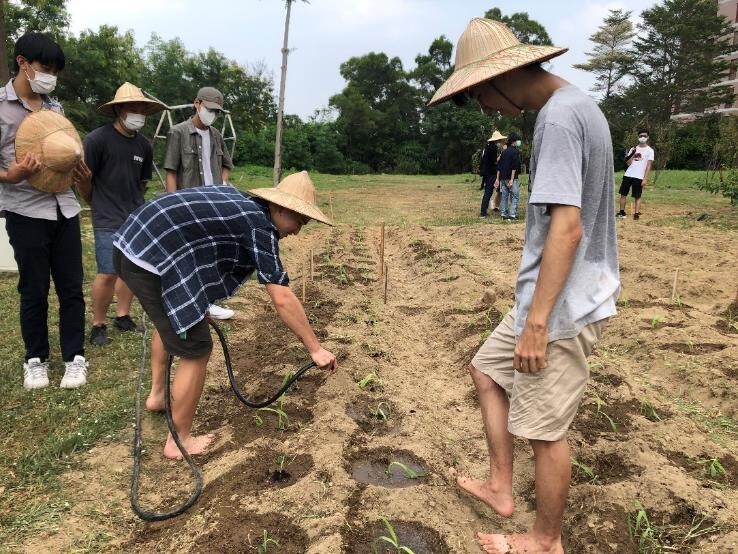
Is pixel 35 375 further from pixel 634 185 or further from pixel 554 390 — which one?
pixel 634 185

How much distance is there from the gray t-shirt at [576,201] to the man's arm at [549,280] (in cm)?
4

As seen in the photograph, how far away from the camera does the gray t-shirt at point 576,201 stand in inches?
64.1

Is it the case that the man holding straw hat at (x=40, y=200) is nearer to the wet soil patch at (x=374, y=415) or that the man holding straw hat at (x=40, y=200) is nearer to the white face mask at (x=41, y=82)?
the white face mask at (x=41, y=82)

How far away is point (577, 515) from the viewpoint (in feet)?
7.82

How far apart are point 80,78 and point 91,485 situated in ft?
Answer: 68.2

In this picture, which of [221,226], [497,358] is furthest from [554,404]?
[221,226]

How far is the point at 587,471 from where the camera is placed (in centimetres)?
261

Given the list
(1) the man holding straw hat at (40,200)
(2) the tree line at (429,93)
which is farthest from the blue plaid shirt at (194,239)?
(2) the tree line at (429,93)

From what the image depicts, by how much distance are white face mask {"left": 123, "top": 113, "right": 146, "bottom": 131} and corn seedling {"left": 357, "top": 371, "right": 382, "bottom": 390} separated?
2432 millimetres

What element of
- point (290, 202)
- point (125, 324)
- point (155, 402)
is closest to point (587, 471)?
point (290, 202)

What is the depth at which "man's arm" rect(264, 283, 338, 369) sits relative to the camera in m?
2.33

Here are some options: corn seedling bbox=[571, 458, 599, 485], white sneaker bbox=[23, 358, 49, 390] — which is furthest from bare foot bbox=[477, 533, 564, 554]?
white sneaker bbox=[23, 358, 49, 390]

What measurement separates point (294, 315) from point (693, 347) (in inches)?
128

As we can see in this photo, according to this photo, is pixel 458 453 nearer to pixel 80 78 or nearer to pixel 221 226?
pixel 221 226
